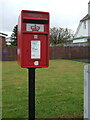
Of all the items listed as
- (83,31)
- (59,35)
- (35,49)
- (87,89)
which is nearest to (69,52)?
(83,31)

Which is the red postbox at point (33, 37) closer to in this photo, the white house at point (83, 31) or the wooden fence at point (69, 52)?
the wooden fence at point (69, 52)

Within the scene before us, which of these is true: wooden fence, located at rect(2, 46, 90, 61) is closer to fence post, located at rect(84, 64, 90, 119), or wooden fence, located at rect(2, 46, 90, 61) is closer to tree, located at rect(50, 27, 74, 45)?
tree, located at rect(50, 27, 74, 45)

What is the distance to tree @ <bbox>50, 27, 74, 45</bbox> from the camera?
143ft

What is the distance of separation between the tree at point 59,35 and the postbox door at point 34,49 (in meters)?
40.4

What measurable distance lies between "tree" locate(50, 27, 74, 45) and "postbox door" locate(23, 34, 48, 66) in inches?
1590

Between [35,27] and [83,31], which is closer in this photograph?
[35,27]

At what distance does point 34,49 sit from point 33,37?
0.18 metres

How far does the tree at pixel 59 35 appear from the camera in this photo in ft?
143

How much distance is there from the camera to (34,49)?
8.54 feet

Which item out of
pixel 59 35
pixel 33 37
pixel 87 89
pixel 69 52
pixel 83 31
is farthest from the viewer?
pixel 59 35

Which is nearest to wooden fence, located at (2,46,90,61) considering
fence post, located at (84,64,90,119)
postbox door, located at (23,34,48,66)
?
fence post, located at (84,64,90,119)

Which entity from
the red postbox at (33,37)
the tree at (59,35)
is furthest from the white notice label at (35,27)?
the tree at (59,35)

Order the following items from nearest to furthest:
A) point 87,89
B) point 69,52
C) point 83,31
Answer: point 87,89
point 69,52
point 83,31

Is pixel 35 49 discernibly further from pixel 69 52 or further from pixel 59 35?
A: pixel 59 35
